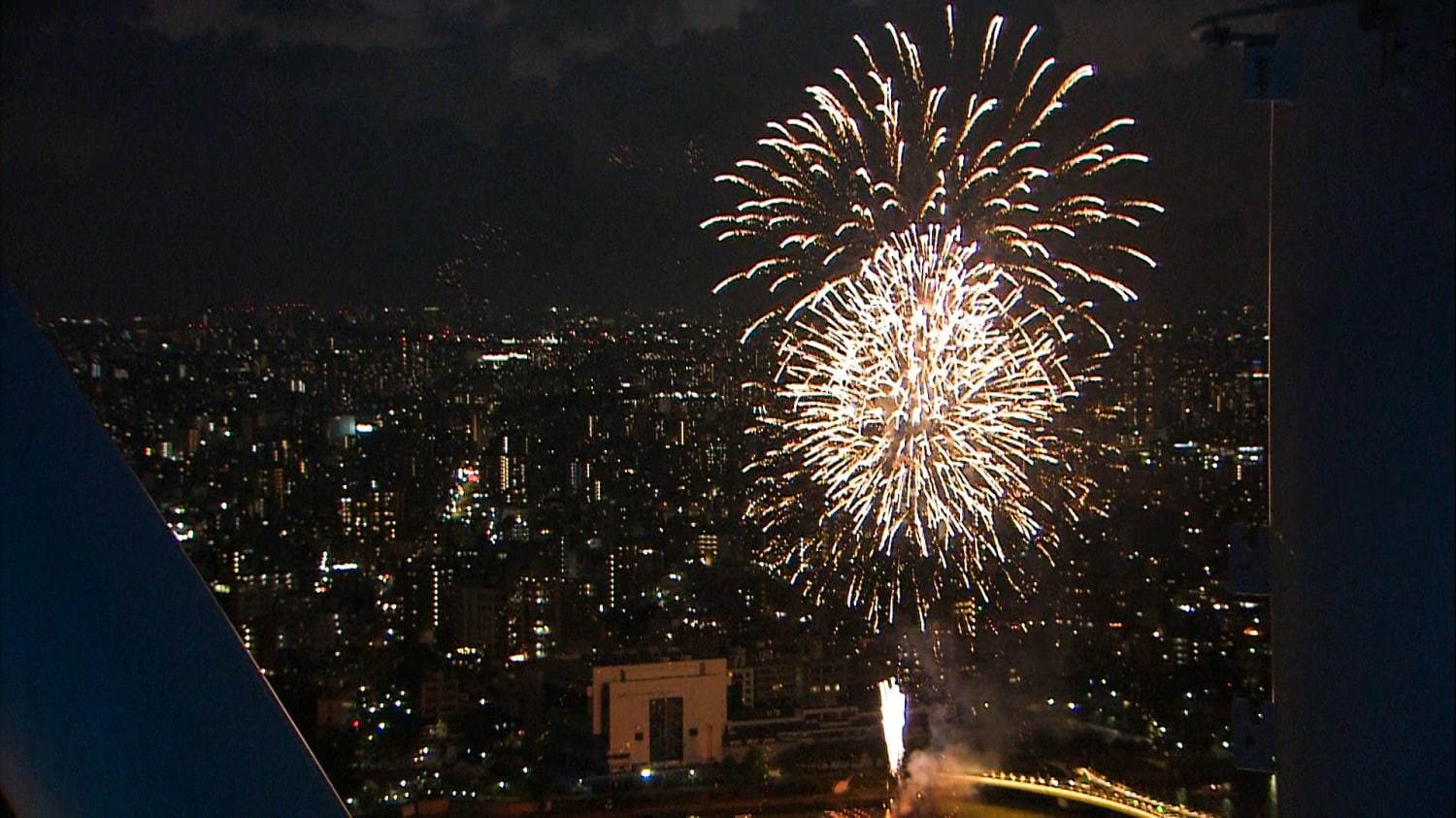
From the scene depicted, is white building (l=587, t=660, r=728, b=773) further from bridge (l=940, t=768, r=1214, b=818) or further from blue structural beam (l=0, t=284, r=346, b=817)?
blue structural beam (l=0, t=284, r=346, b=817)

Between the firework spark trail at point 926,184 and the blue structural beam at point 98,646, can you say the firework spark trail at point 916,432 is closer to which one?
the firework spark trail at point 926,184

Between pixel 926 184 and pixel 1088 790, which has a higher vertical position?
pixel 926 184

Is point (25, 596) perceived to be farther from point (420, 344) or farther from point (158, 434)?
point (420, 344)

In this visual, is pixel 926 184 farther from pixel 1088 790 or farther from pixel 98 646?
pixel 98 646

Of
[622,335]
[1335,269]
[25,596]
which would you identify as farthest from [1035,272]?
[25,596]

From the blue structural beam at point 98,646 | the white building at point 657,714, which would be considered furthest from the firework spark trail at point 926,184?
the blue structural beam at point 98,646

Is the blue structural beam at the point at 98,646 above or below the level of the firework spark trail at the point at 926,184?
below

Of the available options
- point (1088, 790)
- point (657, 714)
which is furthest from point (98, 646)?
point (1088, 790)

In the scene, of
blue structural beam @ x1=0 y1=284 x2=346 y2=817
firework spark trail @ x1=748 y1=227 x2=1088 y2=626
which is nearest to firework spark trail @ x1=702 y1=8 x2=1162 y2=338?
firework spark trail @ x1=748 y1=227 x2=1088 y2=626
